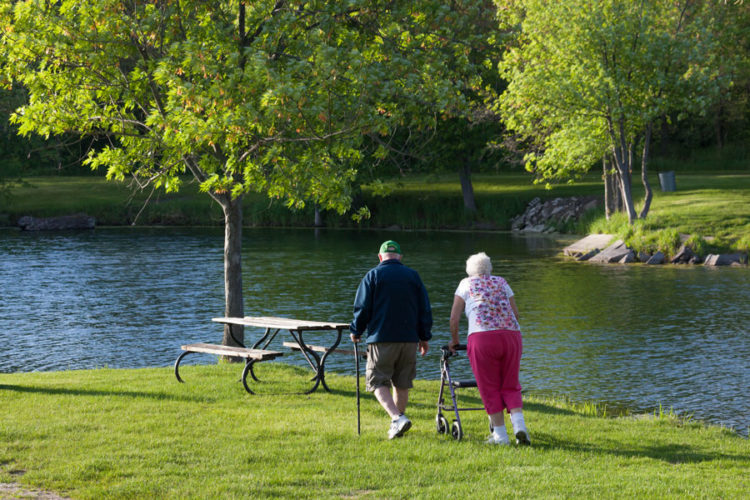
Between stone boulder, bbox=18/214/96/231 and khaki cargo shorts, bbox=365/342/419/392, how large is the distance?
177 feet

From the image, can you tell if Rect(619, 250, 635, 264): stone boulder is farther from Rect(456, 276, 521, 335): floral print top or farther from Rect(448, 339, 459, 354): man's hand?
Rect(456, 276, 521, 335): floral print top

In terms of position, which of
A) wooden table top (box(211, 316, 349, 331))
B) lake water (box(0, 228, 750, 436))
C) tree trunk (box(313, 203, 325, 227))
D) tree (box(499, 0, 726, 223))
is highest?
tree (box(499, 0, 726, 223))

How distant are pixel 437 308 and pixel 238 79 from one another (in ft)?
44.8

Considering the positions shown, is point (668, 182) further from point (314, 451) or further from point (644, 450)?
point (314, 451)

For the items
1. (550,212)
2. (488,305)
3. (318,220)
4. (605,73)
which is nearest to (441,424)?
(488,305)

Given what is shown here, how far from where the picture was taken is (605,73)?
3647 centimetres

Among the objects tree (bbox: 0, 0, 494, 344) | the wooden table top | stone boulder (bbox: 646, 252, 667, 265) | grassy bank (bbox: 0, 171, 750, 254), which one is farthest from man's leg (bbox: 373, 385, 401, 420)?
grassy bank (bbox: 0, 171, 750, 254)

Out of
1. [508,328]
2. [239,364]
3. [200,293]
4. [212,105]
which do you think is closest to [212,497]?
[508,328]

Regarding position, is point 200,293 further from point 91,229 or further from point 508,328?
point 91,229

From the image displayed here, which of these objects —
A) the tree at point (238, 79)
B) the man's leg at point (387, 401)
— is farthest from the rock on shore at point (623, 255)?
the man's leg at point (387, 401)

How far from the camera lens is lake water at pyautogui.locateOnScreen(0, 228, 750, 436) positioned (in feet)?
55.0

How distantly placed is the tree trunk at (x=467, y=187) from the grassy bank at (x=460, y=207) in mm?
449

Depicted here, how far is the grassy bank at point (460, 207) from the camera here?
1471 inches

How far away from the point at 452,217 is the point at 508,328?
46.9 m
